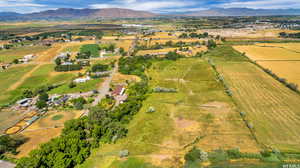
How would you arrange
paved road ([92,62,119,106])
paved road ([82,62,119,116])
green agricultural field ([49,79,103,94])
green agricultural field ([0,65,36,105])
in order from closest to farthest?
paved road ([82,62,119,116]), paved road ([92,62,119,106]), green agricultural field ([0,65,36,105]), green agricultural field ([49,79,103,94])

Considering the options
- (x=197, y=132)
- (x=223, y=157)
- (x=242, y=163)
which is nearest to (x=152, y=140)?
(x=197, y=132)

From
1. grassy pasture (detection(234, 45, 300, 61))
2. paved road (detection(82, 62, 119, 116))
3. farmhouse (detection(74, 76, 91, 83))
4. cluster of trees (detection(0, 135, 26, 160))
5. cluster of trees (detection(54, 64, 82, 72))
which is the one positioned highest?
grassy pasture (detection(234, 45, 300, 61))

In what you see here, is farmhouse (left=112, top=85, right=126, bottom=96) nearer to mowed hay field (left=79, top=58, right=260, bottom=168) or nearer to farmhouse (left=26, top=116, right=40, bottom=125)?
mowed hay field (left=79, top=58, right=260, bottom=168)

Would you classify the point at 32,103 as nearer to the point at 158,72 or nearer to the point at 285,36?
the point at 158,72

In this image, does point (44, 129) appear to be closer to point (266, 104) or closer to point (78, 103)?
point (78, 103)

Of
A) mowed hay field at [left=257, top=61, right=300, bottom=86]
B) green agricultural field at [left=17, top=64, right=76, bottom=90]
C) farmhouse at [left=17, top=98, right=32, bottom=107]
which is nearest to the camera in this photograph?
farmhouse at [left=17, top=98, right=32, bottom=107]

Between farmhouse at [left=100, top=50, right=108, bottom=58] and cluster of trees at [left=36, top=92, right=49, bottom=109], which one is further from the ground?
farmhouse at [left=100, top=50, right=108, bottom=58]

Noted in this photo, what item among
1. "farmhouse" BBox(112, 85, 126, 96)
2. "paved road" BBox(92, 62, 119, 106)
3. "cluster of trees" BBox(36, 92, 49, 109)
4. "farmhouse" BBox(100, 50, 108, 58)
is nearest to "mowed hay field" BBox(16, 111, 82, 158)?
"cluster of trees" BBox(36, 92, 49, 109)
